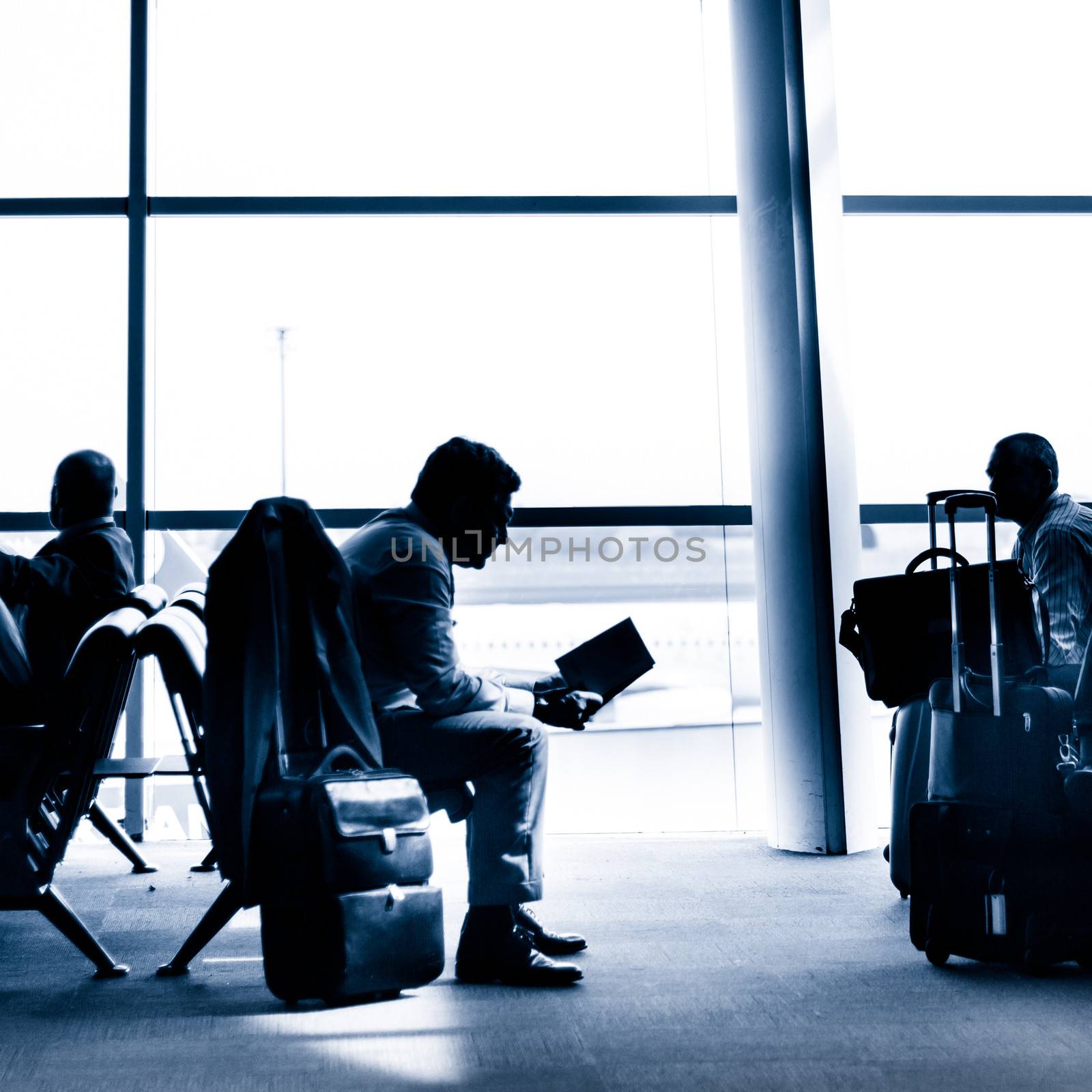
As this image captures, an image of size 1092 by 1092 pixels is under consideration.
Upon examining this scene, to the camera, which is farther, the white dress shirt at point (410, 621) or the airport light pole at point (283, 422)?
the airport light pole at point (283, 422)

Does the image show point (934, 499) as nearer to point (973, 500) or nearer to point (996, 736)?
point (973, 500)

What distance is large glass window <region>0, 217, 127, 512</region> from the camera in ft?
15.7

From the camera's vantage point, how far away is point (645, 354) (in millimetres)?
5016

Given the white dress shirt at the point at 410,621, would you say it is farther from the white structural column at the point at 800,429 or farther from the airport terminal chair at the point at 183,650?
the white structural column at the point at 800,429

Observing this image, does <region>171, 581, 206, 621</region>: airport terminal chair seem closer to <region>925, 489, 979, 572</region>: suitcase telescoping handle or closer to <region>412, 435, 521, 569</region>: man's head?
<region>412, 435, 521, 569</region>: man's head

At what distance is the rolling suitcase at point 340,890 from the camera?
7.00ft

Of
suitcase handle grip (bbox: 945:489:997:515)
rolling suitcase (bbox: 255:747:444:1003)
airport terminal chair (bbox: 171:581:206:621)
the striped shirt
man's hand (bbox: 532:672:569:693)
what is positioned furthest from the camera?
airport terminal chair (bbox: 171:581:206:621)

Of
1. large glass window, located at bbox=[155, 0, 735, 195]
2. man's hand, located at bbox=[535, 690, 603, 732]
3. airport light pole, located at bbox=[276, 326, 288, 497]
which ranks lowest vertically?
man's hand, located at bbox=[535, 690, 603, 732]

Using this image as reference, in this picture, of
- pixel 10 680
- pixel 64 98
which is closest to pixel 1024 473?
pixel 10 680

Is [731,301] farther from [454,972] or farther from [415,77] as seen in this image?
[454,972]

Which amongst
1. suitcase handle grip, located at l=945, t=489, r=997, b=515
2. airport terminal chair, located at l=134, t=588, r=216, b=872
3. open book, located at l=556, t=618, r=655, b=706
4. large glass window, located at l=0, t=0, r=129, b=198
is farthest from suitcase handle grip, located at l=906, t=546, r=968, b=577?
large glass window, located at l=0, t=0, r=129, b=198

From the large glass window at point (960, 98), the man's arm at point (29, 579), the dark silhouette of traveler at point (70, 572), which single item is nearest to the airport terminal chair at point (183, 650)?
the dark silhouette of traveler at point (70, 572)

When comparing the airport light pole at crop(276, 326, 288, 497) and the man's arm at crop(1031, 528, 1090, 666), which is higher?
the airport light pole at crop(276, 326, 288, 497)

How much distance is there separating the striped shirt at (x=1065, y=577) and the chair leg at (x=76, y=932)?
235cm
